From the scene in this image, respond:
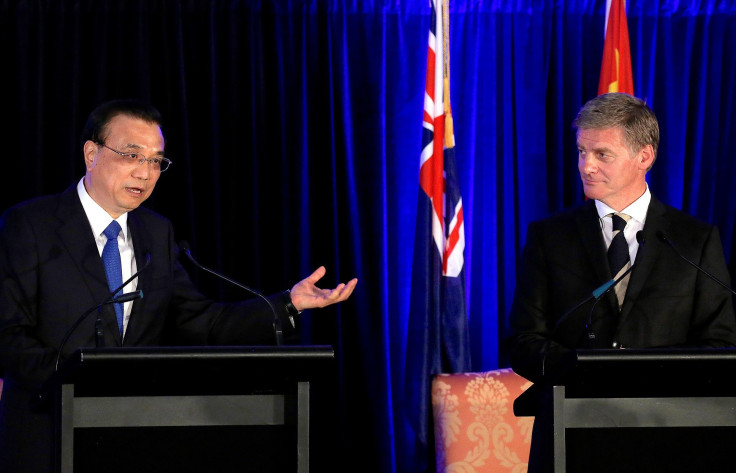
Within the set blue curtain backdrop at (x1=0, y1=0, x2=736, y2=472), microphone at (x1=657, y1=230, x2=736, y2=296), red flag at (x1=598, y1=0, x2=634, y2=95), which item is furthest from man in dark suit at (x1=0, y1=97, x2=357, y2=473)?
red flag at (x1=598, y1=0, x2=634, y2=95)

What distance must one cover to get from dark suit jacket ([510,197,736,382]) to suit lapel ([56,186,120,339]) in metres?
1.35

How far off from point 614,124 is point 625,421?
44.4 inches

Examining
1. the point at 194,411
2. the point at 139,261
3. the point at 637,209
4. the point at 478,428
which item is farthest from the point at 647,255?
the point at 139,261

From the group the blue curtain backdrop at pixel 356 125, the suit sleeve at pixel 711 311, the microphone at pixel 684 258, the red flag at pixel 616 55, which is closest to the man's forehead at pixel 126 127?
the blue curtain backdrop at pixel 356 125

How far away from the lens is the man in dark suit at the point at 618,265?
3.18 m

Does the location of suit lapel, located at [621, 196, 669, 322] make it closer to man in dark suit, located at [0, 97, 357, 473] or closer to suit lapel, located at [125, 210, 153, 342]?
man in dark suit, located at [0, 97, 357, 473]

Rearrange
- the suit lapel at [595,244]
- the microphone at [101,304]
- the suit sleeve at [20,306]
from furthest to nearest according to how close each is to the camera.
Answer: the suit lapel at [595,244], the suit sleeve at [20,306], the microphone at [101,304]

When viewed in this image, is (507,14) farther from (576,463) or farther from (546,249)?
(576,463)

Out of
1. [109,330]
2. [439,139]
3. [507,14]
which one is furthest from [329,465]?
[507,14]

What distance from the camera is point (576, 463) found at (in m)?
2.71

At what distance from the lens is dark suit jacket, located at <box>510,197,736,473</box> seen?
10.4ft

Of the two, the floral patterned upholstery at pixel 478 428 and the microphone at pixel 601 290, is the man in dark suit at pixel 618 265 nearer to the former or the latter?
the microphone at pixel 601 290

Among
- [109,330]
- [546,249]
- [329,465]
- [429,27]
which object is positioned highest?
[429,27]

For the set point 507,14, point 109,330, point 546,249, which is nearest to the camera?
point 109,330
